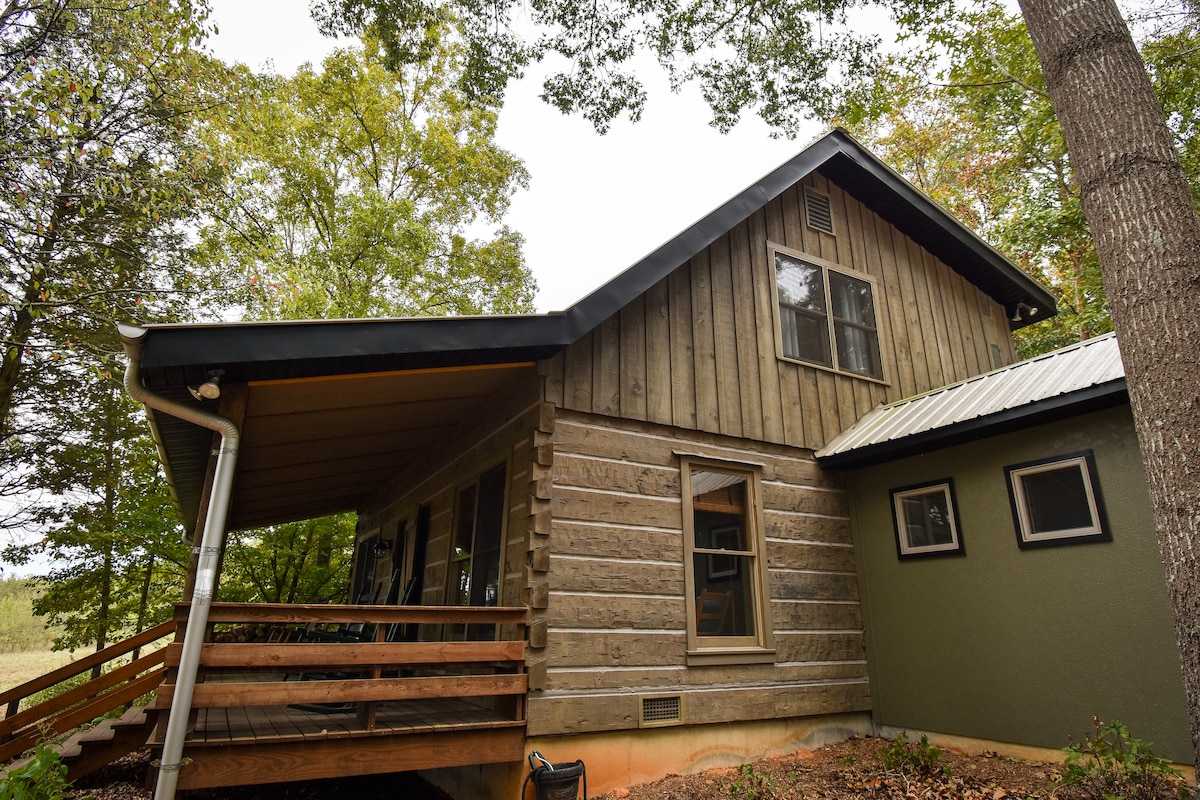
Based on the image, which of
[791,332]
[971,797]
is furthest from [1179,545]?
[791,332]

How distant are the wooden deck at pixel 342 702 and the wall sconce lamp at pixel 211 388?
1.22 m

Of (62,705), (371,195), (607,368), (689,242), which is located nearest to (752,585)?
(607,368)

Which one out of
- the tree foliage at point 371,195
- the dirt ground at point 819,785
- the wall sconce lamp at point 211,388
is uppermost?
the tree foliage at point 371,195

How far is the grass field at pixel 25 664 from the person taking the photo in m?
17.2

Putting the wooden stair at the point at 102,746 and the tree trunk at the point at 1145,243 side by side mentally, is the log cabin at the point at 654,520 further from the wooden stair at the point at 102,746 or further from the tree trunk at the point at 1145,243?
the tree trunk at the point at 1145,243

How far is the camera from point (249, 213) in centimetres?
1352

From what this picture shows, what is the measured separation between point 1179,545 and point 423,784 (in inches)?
245

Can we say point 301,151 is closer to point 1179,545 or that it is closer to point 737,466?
point 737,466

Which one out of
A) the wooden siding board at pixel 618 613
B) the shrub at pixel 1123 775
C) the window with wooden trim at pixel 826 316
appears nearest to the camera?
the shrub at pixel 1123 775

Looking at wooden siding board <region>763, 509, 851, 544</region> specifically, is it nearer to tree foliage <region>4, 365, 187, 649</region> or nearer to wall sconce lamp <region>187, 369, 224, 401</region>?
wall sconce lamp <region>187, 369, 224, 401</region>

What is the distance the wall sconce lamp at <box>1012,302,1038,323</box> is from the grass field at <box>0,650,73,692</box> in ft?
72.7

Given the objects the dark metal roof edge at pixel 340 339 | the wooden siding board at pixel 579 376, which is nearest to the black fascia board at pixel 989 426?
the wooden siding board at pixel 579 376

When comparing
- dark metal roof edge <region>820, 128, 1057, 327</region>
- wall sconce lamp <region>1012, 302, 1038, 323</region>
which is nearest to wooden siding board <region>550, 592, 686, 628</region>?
dark metal roof edge <region>820, 128, 1057, 327</region>

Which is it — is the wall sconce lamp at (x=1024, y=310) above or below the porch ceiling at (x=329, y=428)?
above
